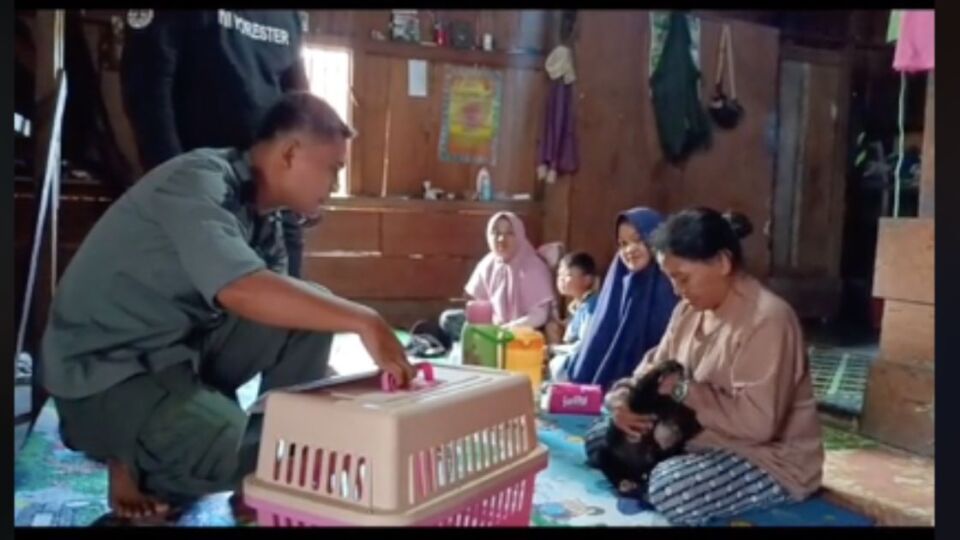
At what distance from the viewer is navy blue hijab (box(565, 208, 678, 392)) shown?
1.41 meters

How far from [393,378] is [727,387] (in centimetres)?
51

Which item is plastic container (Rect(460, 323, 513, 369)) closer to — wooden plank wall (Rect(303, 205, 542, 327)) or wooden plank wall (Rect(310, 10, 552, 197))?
wooden plank wall (Rect(303, 205, 542, 327))

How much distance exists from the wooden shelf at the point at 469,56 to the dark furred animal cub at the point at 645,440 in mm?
507

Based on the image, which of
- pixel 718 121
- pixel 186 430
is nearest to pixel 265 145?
pixel 186 430

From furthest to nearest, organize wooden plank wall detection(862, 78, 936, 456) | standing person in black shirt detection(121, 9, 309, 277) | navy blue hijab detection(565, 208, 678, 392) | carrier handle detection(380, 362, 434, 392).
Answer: wooden plank wall detection(862, 78, 936, 456), navy blue hijab detection(565, 208, 678, 392), standing person in black shirt detection(121, 9, 309, 277), carrier handle detection(380, 362, 434, 392)

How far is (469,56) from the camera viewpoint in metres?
1.40

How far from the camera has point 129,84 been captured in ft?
4.33

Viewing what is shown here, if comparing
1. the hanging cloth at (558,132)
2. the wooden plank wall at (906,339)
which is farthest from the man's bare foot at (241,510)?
the wooden plank wall at (906,339)

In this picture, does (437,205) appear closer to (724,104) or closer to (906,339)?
(724,104)

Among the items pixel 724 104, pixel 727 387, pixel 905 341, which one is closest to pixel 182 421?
pixel 727 387

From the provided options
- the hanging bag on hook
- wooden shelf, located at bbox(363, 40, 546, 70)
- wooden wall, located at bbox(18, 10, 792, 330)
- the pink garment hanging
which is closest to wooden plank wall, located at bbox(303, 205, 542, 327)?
wooden wall, located at bbox(18, 10, 792, 330)

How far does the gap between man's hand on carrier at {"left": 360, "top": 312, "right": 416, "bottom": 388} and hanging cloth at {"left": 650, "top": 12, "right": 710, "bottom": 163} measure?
53 cm

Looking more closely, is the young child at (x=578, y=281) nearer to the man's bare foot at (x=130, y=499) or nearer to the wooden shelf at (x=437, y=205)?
the wooden shelf at (x=437, y=205)

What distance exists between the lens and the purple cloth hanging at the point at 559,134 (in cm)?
143
